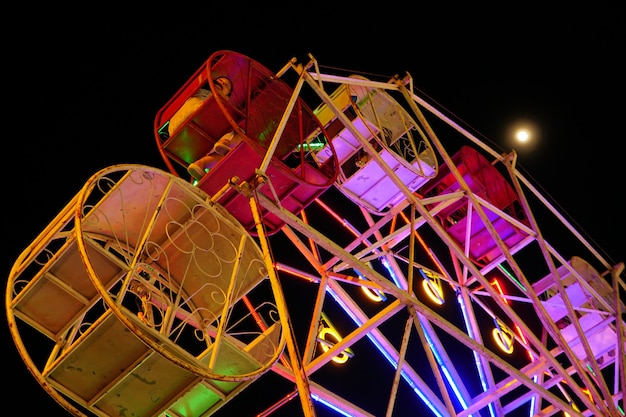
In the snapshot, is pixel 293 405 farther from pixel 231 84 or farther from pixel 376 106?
pixel 231 84

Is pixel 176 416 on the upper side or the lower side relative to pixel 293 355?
lower

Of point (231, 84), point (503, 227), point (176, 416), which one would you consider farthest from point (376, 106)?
point (176, 416)

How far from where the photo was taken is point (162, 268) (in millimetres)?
11297

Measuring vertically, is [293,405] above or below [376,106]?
below

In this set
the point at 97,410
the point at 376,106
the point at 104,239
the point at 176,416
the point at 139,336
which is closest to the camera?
the point at 139,336

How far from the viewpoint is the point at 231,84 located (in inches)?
462

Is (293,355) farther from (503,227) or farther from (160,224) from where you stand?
(503,227)

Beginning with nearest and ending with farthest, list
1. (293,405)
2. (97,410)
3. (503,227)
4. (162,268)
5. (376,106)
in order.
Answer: (97,410) < (162,268) < (376,106) < (293,405) < (503,227)

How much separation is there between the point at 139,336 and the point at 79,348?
965 millimetres

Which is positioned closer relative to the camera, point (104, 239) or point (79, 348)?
point (79, 348)

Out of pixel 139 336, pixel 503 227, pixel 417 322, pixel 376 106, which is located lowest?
pixel 139 336

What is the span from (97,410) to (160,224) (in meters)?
2.81

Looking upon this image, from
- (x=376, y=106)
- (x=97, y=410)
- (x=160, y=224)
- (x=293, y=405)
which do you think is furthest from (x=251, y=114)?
(x=293, y=405)

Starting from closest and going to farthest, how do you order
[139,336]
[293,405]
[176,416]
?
1. [139,336]
2. [176,416]
3. [293,405]
